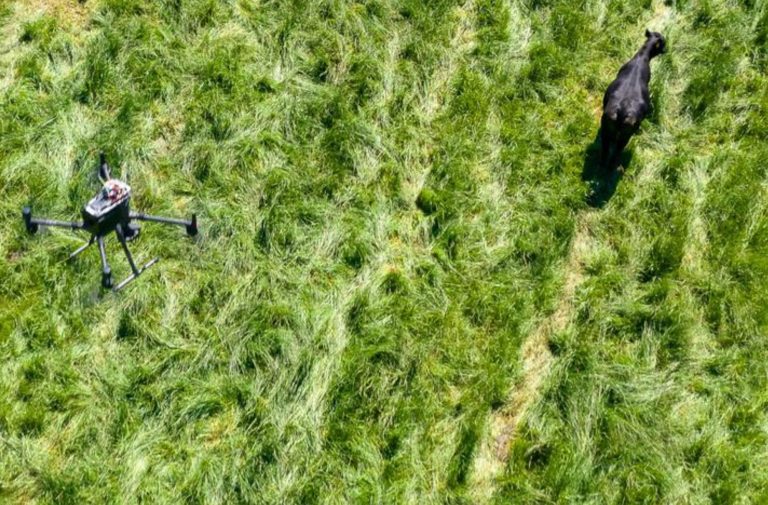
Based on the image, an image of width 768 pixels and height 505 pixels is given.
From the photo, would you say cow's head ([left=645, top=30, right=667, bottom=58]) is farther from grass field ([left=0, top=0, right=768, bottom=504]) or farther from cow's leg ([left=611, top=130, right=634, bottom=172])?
cow's leg ([left=611, top=130, right=634, bottom=172])

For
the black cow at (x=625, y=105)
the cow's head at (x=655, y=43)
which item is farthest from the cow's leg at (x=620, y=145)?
the cow's head at (x=655, y=43)

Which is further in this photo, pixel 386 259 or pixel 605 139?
pixel 605 139

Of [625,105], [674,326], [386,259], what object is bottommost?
[386,259]

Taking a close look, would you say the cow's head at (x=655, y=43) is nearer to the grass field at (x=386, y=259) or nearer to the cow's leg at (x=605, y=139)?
the grass field at (x=386, y=259)

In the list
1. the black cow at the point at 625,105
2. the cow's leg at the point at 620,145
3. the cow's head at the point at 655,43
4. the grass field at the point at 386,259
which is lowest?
the grass field at the point at 386,259

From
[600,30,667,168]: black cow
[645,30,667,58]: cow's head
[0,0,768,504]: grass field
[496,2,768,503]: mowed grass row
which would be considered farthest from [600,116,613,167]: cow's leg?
[645,30,667,58]: cow's head

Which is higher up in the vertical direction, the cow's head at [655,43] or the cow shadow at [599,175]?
the cow's head at [655,43]

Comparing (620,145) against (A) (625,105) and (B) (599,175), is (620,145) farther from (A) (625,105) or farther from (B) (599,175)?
(A) (625,105)

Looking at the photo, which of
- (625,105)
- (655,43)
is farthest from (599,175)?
(655,43)

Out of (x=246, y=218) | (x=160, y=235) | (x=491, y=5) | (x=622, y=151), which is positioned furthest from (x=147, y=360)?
(x=491, y=5)
